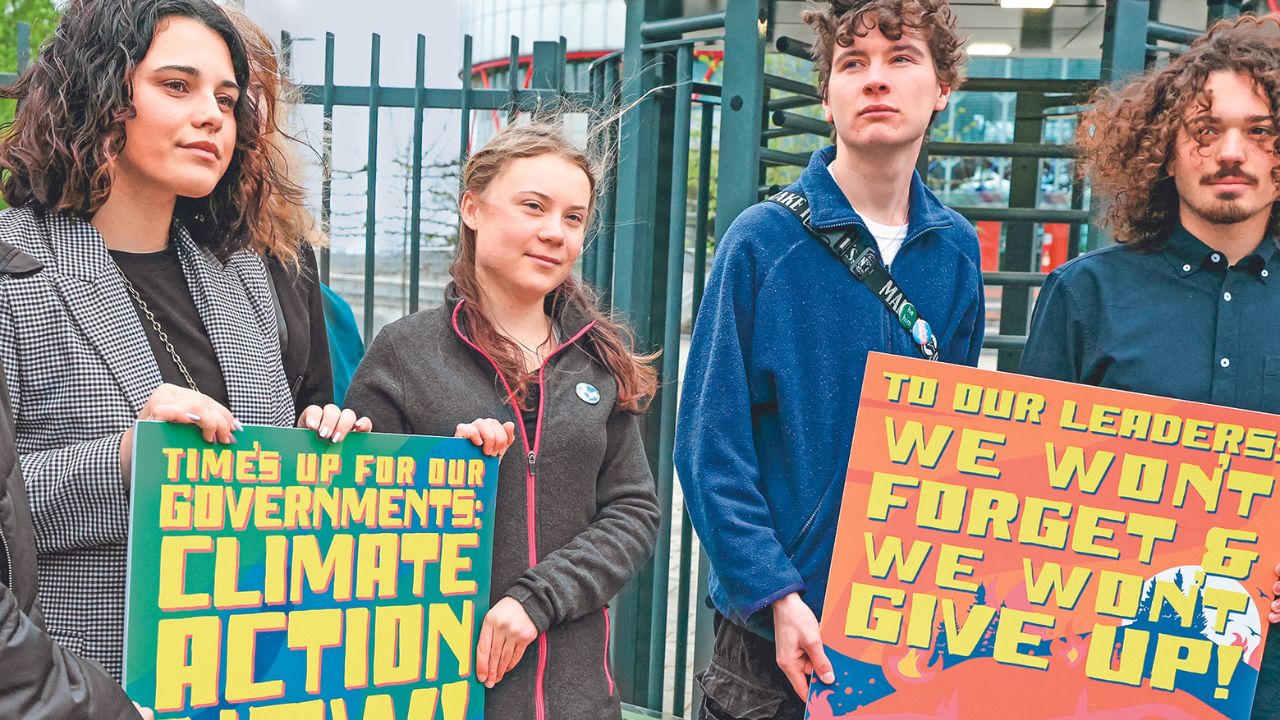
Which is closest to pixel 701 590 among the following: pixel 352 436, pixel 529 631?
pixel 529 631

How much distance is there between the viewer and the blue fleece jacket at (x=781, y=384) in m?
2.24

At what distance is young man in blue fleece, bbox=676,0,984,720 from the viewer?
2.24 metres

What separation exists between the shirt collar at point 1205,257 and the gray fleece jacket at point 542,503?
4.27 ft

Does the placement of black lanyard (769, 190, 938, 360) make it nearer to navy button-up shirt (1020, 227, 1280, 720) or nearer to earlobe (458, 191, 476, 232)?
navy button-up shirt (1020, 227, 1280, 720)

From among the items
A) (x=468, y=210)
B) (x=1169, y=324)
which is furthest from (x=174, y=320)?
(x=1169, y=324)

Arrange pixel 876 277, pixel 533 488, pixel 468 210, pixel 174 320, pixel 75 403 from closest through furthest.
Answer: pixel 75 403 < pixel 174 320 < pixel 876 277 < pixel 533 488 < pixel 468 210

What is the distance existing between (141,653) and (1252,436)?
2.11m

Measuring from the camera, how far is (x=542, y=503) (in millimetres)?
2473

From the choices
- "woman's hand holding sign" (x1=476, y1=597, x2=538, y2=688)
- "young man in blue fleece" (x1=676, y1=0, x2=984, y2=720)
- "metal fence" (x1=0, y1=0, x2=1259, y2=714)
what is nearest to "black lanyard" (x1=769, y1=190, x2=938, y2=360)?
"young man in blue fleece" (x1=676, y1=0, x2=984, y2=720)

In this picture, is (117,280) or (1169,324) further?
(1169,324)

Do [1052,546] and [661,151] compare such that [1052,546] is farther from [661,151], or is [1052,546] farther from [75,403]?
[661,151]

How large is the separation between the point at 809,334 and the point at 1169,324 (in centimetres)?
77

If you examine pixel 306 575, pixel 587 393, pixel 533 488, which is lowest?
pixel 306 575

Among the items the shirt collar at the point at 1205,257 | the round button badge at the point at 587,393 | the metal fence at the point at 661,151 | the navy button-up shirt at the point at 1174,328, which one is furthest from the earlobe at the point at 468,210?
the shirt collar at the point at 1205,257
